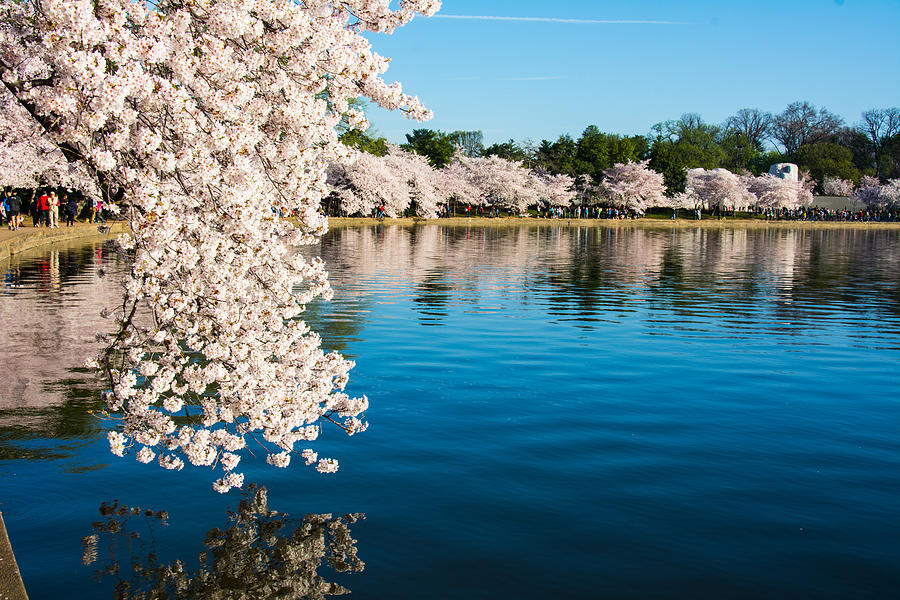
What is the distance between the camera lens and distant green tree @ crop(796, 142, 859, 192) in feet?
476

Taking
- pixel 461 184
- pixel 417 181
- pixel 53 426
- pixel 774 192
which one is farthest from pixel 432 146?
pixel 53 426

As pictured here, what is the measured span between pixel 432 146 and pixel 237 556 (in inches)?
4308

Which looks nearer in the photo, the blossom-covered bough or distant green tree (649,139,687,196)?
the blossom-covered bough

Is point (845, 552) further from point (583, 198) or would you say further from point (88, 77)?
point (583, 198)

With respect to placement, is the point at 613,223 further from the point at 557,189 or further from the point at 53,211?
the point at 53,211

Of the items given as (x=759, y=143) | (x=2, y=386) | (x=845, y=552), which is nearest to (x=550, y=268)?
(x=2, y=386)

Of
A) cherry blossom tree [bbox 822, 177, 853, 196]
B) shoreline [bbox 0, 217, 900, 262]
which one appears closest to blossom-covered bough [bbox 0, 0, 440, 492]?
shoreline [bbox 0, 217, 900, 262]

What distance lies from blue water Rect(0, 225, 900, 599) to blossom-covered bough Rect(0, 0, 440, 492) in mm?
1164

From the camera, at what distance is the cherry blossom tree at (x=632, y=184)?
118062 millimetres

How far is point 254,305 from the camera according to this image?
733 centimetres

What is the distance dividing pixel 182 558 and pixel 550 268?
97.2ft

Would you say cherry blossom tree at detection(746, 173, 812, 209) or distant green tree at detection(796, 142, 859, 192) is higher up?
distant green tree at detection(796, 142, 859, 192)

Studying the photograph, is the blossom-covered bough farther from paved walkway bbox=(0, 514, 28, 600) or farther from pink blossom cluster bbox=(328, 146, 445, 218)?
pink blossom cluster bbox=(328, 146, 445, 218)

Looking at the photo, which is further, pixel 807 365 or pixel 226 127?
pixel 807 365
